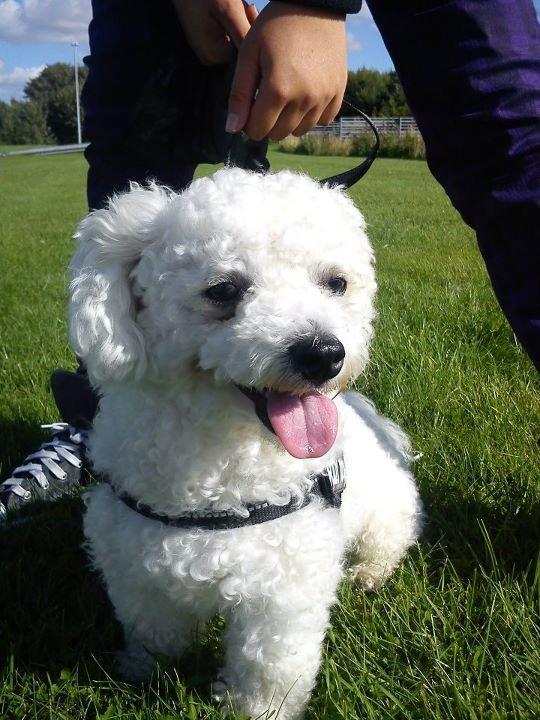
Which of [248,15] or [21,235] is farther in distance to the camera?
[21,235]

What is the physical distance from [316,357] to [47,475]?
161cm

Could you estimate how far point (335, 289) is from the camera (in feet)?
5.86

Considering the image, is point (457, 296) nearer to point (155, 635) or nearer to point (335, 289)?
point (335, 289)

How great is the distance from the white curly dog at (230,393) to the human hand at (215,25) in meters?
0.45

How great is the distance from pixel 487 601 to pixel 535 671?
0.28 m

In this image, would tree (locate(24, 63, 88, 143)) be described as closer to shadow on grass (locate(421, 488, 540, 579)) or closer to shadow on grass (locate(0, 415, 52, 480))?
shadow on grass (locate(0, 415, 52, 480))

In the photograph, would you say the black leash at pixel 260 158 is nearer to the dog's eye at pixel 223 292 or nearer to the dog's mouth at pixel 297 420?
the dog's eye at pixel 223 292

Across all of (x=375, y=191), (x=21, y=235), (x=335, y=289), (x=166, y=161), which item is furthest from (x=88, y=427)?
(x=375, y=191)

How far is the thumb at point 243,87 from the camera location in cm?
162

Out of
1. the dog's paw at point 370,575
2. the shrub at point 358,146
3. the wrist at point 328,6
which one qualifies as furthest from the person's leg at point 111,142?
the shrub at point 358,146

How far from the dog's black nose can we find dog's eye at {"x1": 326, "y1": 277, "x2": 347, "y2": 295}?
265 mm

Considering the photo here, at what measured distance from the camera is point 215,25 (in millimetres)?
2041

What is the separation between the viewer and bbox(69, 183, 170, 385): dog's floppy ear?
5.39ft

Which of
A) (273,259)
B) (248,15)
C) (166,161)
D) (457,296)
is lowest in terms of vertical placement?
(457,296)
